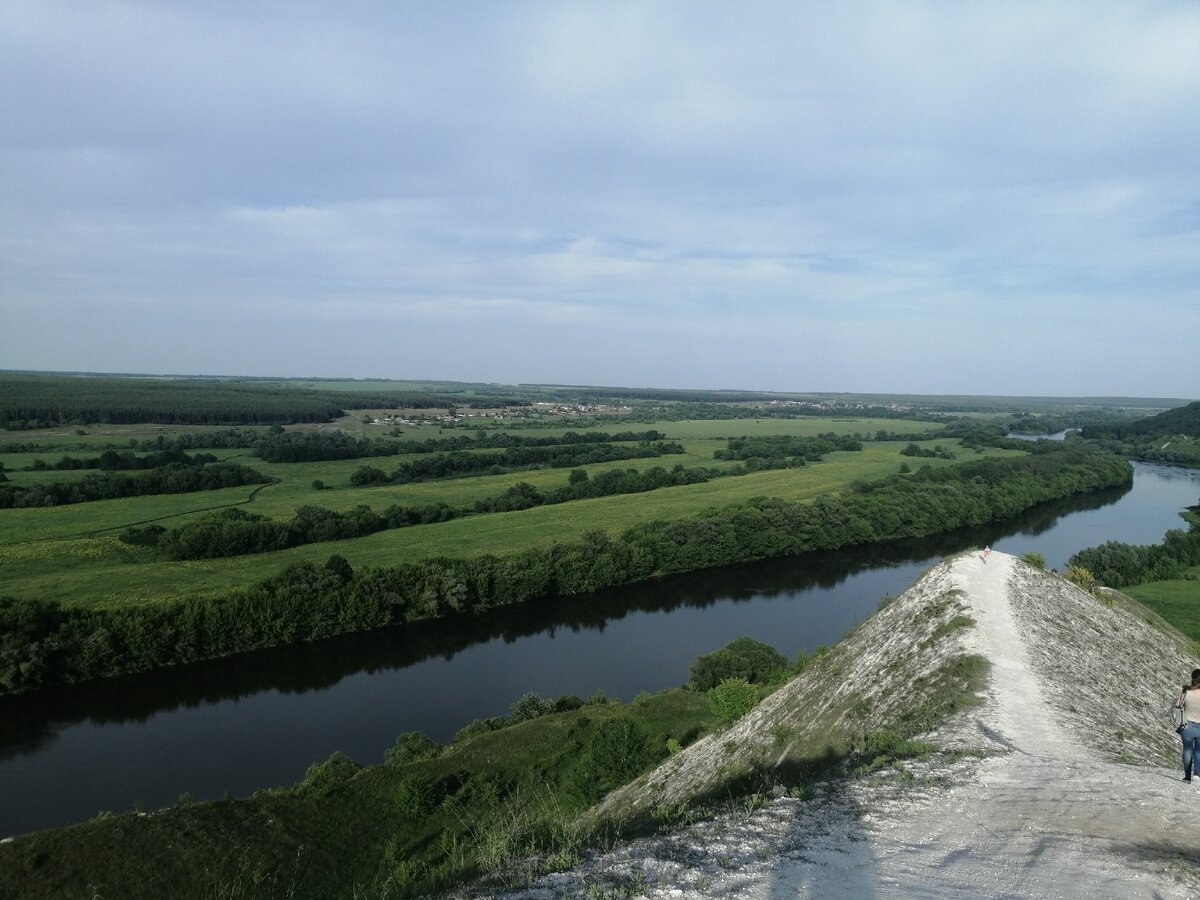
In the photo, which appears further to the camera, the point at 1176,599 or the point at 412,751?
the point at 1176,599

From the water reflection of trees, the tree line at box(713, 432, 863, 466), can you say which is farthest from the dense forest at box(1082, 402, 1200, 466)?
the water reflection of trees

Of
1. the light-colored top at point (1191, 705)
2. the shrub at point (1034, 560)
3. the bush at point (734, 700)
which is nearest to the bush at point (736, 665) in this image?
the bush at point (734, 700)

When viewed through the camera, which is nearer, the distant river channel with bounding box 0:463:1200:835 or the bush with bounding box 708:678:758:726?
the bush with bounding box 708:678:758:726

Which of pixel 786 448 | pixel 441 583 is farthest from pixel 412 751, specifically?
pixel 786 448

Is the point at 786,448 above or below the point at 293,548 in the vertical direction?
above

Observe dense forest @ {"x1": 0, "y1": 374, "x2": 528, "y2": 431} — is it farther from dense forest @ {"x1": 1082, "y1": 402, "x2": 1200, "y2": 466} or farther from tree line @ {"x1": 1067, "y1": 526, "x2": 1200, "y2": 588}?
dense forest @ {"x1": 1082, "y1": 402, "x2": 1200, "y2": 466}

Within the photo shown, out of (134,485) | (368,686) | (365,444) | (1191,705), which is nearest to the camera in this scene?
(1191,705)

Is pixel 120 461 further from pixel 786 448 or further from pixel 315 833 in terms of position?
pixel 786 448
